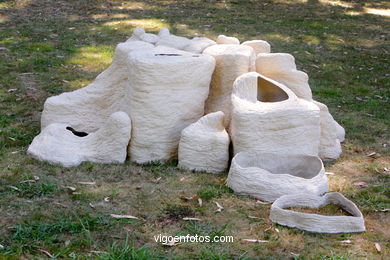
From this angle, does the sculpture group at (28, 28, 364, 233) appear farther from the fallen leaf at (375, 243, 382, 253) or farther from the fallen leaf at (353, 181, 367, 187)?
the fallen leaf at (353, 181, 367, 187)

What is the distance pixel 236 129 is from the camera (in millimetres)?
4145

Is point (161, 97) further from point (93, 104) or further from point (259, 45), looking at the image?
point (259, 45)

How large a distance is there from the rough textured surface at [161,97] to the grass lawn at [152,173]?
0.70 ft

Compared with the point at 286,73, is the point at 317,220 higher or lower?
lower

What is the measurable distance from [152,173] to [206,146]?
49 cm

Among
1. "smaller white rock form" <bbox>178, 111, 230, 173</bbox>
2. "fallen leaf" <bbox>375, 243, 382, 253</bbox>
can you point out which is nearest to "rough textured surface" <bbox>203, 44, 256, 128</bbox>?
"smaller white rock form" <bbox>178, 111, 230, 173</bbox>

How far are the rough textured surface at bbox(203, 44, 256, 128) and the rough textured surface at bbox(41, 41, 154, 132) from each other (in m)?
0.69

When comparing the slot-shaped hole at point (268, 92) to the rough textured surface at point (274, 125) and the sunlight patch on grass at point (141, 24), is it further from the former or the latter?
the sunlight patch on grass at point (141, 24)

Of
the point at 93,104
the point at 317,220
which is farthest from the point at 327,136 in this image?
the point at 93,104

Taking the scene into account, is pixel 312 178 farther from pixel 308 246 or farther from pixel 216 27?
pixel 216 27

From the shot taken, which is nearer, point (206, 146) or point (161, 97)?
point (206, 146)

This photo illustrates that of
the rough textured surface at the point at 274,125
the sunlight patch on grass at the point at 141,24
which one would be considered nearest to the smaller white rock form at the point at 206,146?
the rough textured surface at the point at 274,125

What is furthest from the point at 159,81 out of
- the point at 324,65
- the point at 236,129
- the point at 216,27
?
the point at 216,27

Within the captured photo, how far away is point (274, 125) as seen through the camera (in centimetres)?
409
